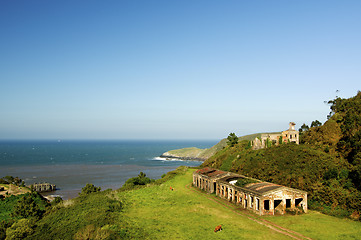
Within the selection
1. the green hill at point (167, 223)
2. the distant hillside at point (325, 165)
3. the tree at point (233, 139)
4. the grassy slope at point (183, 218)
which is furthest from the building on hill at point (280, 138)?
the grassy slope at point (183, 218)

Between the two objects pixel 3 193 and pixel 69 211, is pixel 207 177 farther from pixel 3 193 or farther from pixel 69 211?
pixel 3 193

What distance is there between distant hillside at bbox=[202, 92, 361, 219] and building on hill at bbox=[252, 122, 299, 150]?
3.56 meters

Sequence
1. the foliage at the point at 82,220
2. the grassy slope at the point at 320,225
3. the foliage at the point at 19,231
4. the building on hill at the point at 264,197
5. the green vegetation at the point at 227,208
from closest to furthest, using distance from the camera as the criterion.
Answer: the grassy slope at the point at 320,225
the foliage at the point at 82,220
the green vegetation at the point at 227,208
the foliage at the point at 19,231
the building on hill at the point at 264,197

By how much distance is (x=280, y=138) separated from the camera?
69.6 meters

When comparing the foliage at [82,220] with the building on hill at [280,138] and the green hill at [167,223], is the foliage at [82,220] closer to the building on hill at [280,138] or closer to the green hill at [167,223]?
the green hill at [167,223]

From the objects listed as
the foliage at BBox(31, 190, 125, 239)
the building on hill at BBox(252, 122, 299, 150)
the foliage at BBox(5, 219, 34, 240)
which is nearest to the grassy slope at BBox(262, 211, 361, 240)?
the foliage at BBox(31, 190, 125, 239)

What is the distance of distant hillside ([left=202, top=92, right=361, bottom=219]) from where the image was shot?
38.3 m

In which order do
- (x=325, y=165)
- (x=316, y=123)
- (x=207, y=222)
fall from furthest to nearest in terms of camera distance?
1. (x=316, y=123)
2. (x=325, y=165)
3. (x=207, y=222)

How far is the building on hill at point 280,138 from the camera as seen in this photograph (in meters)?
65.9

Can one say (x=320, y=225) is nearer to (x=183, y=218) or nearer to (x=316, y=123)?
A: (x=183, y=218)

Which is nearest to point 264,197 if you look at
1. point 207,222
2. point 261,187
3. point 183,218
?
point 261,187

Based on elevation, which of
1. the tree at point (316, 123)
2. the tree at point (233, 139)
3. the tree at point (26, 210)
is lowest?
the tree at point (26, 210)

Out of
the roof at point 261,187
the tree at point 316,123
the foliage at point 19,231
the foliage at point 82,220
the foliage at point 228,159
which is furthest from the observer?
the tree at point 316,123

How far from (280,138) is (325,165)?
2411 centimetres
